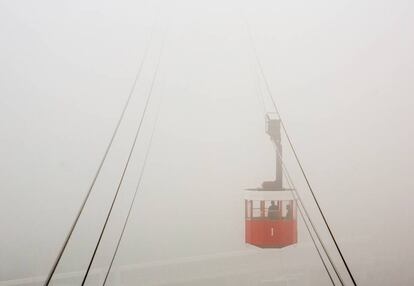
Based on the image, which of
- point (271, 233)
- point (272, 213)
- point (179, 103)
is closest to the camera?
point (271, 233)

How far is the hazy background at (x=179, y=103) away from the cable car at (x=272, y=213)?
0.58 meters

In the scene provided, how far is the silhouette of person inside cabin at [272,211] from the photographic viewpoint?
3.98m

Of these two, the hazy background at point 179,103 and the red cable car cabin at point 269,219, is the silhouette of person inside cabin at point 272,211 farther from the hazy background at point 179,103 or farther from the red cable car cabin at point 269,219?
the hazy background at point 179,103

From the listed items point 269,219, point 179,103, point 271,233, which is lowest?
point 271,233

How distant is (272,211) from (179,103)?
8.38 ft

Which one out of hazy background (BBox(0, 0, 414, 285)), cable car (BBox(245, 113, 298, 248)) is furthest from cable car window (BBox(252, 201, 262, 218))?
hazy background (BBox(0, 0, 414, 285))

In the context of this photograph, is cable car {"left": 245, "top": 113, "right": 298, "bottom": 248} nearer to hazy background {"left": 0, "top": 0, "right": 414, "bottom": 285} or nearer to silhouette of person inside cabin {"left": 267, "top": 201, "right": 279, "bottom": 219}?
silhouette of person inside cabin {"left": 267, "top": 201, "right": 279, "bottom": 219}

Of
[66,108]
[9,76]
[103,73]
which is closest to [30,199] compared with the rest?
[66,108]

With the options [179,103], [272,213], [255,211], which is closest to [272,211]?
[272,213]

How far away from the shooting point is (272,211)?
4.02 m

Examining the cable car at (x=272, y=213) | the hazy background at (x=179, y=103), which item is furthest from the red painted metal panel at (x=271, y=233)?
the hazy background at (x=179, y=103)

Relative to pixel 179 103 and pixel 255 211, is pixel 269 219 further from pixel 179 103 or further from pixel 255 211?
pixel 179 103

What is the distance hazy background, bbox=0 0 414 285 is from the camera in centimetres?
338

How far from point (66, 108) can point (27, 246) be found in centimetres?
206
